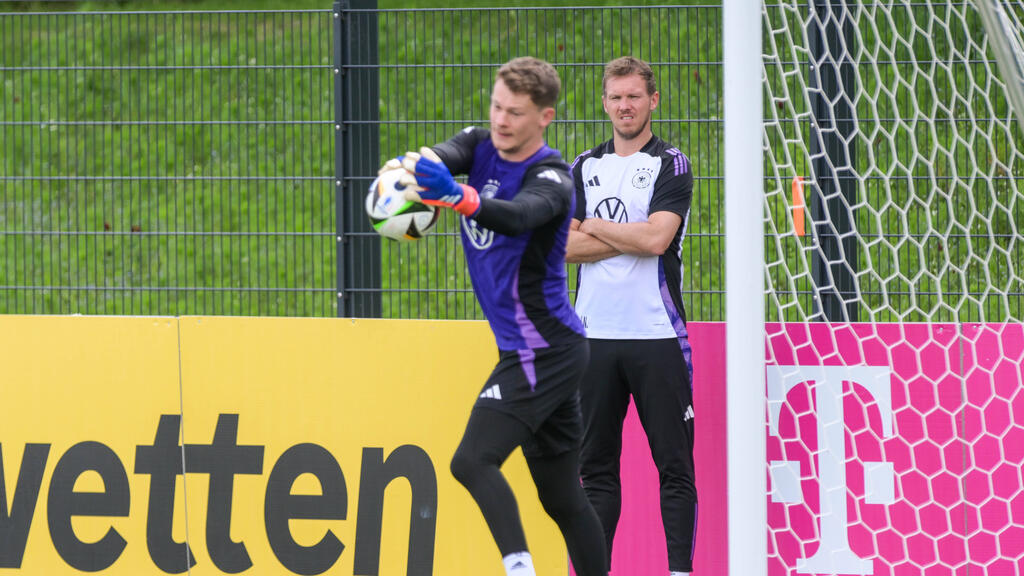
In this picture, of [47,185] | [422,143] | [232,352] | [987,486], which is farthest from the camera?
[47,185]

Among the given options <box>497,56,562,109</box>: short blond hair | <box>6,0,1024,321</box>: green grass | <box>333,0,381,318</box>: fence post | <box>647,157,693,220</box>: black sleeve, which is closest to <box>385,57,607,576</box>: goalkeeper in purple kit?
<box>497,56,562,109</box>: short blond hair

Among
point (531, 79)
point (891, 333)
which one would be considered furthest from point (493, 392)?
point (891, 333)

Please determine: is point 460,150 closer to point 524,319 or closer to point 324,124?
point 524,319

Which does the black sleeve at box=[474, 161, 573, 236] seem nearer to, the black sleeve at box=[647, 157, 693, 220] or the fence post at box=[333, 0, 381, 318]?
the black sleeve at box=[647, 157, 693, 220]

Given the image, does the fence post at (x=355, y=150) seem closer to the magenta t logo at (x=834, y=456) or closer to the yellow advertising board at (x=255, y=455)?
the yellow advertising board at (x=255, y=455)

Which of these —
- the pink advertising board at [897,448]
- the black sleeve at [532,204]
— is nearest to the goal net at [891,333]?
the pink advertising board at [897,448]

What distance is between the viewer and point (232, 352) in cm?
495

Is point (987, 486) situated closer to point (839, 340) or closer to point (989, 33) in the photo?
point (839, 340)

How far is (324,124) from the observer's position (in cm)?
525

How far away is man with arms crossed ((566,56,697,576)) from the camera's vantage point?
4.26m

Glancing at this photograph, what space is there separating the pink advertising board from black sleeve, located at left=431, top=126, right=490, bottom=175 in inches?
65.2

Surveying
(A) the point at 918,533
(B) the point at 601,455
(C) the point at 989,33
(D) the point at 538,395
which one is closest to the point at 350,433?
(B) the point at 601,455

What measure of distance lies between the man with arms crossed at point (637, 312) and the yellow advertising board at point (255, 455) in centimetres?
62

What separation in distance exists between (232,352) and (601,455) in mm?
1846
